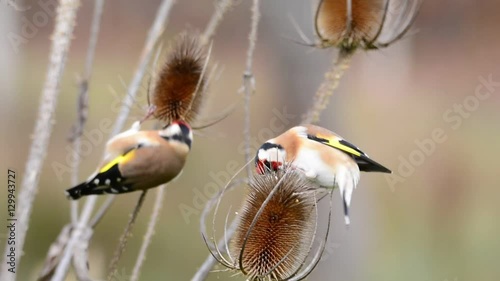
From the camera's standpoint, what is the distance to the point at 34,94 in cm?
555

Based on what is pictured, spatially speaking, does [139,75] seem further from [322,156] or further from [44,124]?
[322,156]

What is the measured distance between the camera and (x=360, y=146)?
174 inches

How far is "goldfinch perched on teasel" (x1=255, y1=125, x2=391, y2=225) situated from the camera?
4.09 ft

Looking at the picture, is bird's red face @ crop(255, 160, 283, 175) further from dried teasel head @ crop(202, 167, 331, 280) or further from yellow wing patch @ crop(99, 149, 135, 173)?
yellow wing patch @ crop(99, 149, 135, 173)

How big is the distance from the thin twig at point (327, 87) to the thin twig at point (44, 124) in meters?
0.42

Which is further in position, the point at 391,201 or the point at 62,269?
the point at 391,201

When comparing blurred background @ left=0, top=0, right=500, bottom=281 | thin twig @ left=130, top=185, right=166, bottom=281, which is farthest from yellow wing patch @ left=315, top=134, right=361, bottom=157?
blurred background @ left=0, top=0, right=500, bottom=281

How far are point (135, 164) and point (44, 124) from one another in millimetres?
159

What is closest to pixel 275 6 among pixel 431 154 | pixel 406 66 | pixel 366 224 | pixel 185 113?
pixel 366 224

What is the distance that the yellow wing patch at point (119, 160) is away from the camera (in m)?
1.35

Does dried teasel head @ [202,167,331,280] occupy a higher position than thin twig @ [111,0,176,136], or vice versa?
thin twig @ [111,0,176,136]

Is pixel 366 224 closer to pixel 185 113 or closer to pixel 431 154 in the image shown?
pixel 185 113

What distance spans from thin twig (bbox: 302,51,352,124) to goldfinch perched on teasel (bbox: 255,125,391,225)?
0.09 m

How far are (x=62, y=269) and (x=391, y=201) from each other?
5.56 metres
